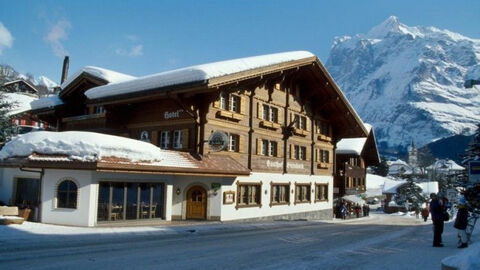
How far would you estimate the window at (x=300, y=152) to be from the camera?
1234 inches

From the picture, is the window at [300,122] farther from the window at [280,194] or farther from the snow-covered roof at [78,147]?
the snow-covered roof at [78,147]

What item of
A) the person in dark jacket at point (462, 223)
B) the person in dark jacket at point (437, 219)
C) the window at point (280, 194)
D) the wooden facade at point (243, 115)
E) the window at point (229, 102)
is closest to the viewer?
the person in dark jacket at point (462, 223)

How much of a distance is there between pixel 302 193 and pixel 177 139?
12.4 m

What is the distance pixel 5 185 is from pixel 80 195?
4571mm

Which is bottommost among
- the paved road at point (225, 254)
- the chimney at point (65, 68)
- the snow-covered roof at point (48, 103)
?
the paved road at point (225, 254)

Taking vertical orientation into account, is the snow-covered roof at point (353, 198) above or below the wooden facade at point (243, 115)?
below

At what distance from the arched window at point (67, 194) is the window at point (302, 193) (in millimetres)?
17242

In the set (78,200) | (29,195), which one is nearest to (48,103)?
(29,195)

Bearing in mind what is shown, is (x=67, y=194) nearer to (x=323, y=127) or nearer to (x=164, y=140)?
(x=164, y=140)

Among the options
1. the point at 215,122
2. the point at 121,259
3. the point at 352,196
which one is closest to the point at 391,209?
the point at 352,196

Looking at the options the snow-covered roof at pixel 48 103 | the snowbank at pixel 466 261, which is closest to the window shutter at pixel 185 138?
the snow-covered roof at pixel 48 103

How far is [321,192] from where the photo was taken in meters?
35.7

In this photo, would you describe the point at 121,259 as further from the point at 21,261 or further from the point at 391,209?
the point at 391,209

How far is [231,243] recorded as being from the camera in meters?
14.7
